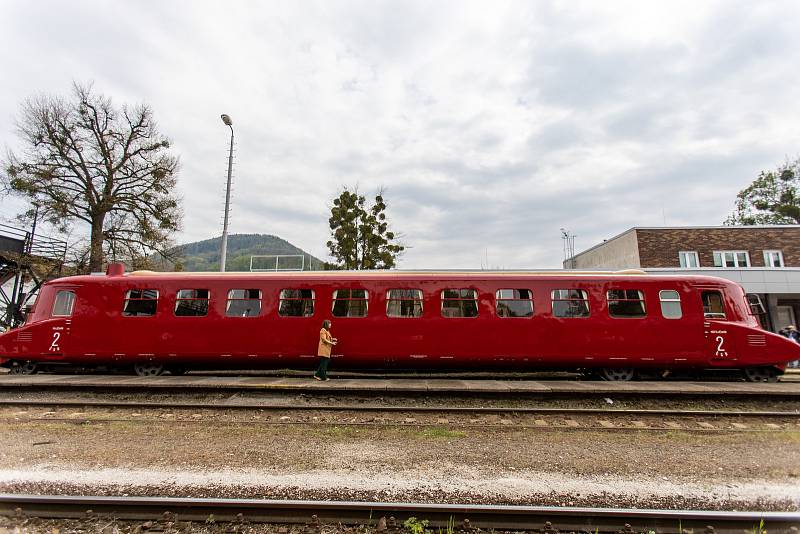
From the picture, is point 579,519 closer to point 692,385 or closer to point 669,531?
point 669,531

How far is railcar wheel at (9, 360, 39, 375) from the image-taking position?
11469 millimetres

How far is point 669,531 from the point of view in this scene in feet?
12.0

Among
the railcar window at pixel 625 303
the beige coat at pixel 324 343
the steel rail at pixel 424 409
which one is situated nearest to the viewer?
the steel rail at pixel 424 409

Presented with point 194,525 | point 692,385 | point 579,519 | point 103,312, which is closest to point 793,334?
point 692,385

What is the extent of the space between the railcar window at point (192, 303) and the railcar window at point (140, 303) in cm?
65

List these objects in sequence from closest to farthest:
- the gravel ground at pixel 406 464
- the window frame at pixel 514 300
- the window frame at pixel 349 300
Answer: the gravel ground at pixel 406 464 → the window frame at pixel 514 300 → the window frame at pixel 349 300

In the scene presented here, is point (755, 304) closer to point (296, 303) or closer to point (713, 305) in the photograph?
point (713, 305)

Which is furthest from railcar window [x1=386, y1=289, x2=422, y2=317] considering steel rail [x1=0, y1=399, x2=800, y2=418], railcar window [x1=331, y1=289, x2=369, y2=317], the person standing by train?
steel rail [x1=0, y1=399, x2=800, y2=418]

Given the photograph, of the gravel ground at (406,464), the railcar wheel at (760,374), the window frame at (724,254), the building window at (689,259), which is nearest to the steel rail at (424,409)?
the gravel ground at (406,464)

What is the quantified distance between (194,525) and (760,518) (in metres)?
5.16

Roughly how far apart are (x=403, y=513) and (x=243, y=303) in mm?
8487

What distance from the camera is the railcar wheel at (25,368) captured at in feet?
37.6

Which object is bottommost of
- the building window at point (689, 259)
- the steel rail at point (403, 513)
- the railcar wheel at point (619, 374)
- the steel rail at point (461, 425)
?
the steel rail at point (403, 513)

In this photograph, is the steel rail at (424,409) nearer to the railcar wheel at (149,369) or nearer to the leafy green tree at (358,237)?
the railcar wheel at (149,369)
